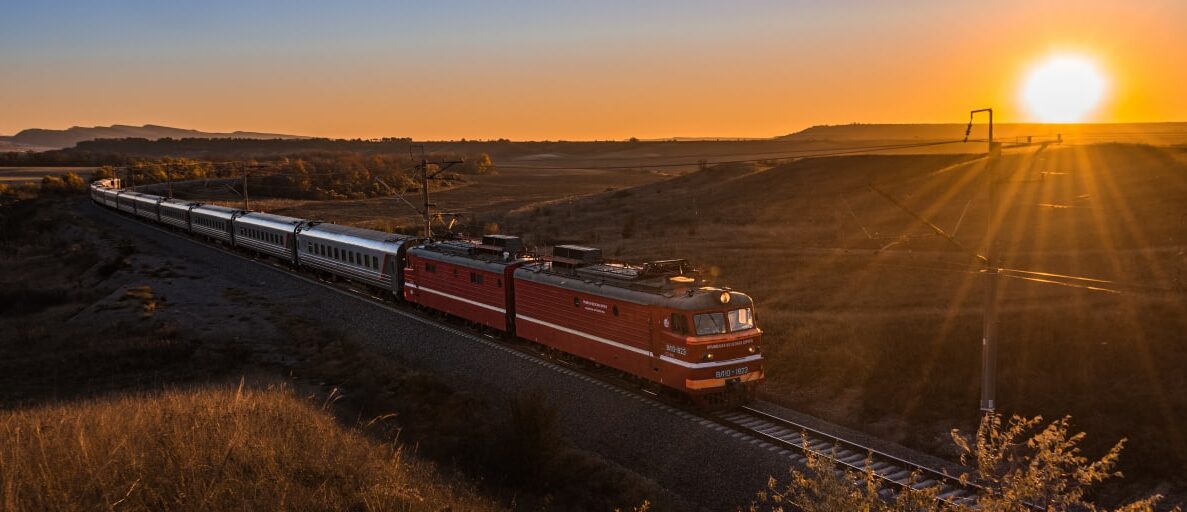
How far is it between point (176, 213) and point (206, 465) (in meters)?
62.4

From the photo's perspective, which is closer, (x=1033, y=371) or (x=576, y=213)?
(x=1033, y=371)

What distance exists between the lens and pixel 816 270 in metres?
40.6

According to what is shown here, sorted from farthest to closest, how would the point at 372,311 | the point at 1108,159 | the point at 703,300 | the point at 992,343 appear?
the point at 1108,159 < the point at 372,311 < the point at 703,300 < the point at 992,343

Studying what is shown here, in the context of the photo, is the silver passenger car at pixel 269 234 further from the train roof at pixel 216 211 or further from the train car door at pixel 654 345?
the train car door at pixel 654 345

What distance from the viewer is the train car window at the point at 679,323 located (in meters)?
19.2

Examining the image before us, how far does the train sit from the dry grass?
7.18 meters

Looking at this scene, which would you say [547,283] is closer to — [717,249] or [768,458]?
[768,458]

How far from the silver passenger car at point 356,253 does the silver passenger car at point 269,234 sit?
1.39 meters

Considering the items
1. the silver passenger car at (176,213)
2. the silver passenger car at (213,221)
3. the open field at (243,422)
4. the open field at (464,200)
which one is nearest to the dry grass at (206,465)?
the open field at (243,422)

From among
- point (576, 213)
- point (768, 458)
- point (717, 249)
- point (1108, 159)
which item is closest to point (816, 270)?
point (717, 249)

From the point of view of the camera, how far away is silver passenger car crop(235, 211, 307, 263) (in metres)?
46.6

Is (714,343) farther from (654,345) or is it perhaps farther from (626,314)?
(626,314)

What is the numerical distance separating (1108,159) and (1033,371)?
62491mm

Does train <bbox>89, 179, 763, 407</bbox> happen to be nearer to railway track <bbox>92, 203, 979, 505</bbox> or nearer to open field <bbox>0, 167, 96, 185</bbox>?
railway track <bbox>92, 203, 979, 505</bbox>
